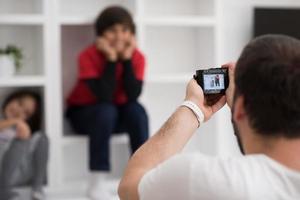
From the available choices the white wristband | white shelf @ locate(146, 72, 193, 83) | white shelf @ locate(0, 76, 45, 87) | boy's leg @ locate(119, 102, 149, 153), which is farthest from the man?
white shelf @ locate(146, 72, 193, 83)

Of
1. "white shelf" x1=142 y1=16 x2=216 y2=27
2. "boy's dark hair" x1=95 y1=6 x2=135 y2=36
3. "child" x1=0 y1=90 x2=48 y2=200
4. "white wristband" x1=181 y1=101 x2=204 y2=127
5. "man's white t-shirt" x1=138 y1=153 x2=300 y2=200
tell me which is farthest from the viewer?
"white shelf" x1=142 y1=16 x2=216 y2=27

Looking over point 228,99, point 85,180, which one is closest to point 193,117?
point 228,99

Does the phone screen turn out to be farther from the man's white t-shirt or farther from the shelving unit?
the shelving unit

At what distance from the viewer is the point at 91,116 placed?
2.86 meters

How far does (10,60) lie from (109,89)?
1.81 feet

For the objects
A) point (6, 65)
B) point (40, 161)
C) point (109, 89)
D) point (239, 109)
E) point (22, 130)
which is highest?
point (239, 109)

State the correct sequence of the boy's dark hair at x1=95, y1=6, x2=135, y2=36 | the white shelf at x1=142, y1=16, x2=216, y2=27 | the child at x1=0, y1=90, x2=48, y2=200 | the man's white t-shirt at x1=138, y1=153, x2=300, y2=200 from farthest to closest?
the white shelf at x1=142, y1=16, x2=216, y2=27 → the boy's dark hair at x1=95, y1=6, x2=135, y2=36 → the child at x1=0, y1=90, x2=48, y2=200 → the man's white t-shirt at x1=138, y1=153, x2=300, y2=200

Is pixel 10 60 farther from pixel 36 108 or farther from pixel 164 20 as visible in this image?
pixel 164 20

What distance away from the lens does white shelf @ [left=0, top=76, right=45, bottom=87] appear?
281 cm

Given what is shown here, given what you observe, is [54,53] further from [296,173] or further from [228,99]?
[296,173]

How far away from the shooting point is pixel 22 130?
110 inches

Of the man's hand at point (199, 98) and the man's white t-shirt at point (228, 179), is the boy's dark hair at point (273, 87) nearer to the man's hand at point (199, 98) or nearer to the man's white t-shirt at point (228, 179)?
the man's white t-shirt at point (228, 179)

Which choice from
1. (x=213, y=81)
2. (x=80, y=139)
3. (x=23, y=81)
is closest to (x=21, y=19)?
(x=23, y=81)

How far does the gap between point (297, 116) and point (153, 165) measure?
1.03 ft
